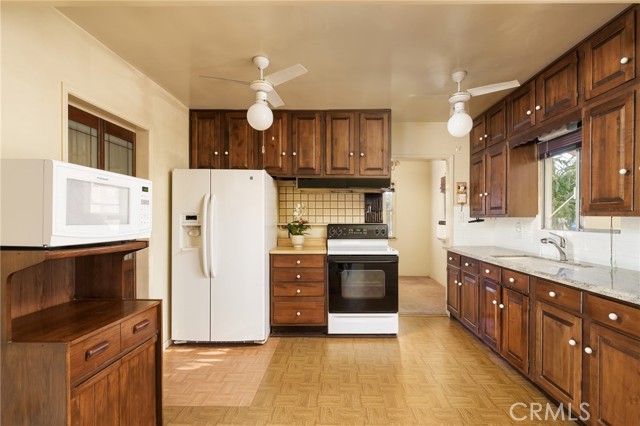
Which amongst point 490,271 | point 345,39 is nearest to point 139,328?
point 345,39

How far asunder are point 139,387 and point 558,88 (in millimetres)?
3322

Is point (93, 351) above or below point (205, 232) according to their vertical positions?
below

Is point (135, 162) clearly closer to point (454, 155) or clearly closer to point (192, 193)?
point (192, 193)

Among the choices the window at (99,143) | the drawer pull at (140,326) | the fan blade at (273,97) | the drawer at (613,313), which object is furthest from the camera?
the fan blade at (273,97)

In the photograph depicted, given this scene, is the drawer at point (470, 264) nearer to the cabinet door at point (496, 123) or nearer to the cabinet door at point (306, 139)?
the cabinet door at point (496, 123)

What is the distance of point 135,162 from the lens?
9.43ft

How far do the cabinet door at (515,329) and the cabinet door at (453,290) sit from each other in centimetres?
93

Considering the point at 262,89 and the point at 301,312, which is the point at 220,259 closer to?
the point at 301,312

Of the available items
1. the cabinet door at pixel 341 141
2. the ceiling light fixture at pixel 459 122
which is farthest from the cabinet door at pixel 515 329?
the cabinet door at pixel 341 141

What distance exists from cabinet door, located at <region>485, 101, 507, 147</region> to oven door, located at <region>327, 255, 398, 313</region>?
63.5 inches

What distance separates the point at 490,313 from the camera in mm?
2926

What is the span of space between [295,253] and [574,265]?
2385 millimetres

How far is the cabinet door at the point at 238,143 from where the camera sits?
3.62 meters

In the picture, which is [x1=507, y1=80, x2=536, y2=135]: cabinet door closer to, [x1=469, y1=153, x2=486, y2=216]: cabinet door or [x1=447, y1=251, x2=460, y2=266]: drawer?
[x1=469, y1=153, x2=486, y2=216]: cabinet door
